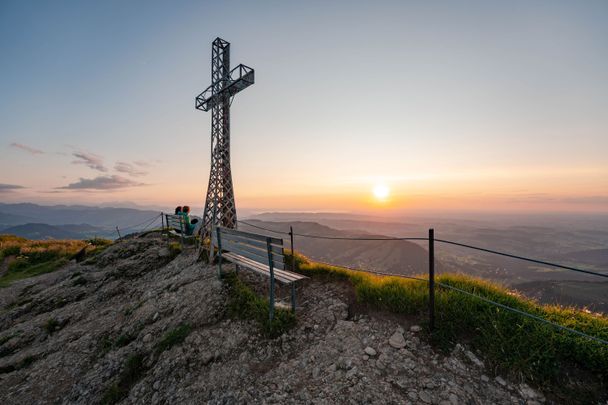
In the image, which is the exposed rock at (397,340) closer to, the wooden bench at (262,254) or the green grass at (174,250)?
the wooden bench at (262,254)

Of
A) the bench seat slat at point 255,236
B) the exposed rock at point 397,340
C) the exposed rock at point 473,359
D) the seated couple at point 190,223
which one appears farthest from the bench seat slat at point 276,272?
the seated couple at point 190,223

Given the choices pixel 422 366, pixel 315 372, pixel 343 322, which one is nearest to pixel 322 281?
pixel 343 322

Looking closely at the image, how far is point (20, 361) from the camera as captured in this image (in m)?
7.61

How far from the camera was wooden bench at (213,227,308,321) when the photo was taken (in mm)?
6199

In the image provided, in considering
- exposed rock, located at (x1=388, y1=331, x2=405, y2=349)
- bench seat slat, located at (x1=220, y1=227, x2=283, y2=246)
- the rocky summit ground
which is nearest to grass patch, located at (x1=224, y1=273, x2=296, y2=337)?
the rocky summit ground

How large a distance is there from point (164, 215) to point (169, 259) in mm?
4110

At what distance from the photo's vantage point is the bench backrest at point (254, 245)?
6250 millimetres

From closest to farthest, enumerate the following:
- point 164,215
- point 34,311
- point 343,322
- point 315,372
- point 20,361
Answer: point 315,372, point 343,322, point 20,361, point 34,311, point 164,215

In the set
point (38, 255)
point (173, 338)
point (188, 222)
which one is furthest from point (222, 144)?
point (38, 255)

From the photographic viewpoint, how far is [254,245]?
716cm

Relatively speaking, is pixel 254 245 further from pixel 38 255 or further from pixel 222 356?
pixel 38 255

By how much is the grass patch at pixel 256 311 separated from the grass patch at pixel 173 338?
115 cm

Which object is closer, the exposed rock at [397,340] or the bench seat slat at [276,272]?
Answer: the exposed rock at [397,340]

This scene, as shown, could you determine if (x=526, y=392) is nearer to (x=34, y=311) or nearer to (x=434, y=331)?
(x=434, y=331)
